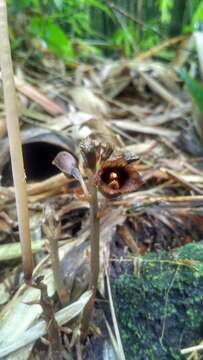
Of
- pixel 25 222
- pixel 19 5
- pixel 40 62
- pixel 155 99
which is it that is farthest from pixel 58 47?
pixel 25 222

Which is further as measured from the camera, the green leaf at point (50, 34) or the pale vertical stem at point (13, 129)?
the green leaf at point (50, 34)

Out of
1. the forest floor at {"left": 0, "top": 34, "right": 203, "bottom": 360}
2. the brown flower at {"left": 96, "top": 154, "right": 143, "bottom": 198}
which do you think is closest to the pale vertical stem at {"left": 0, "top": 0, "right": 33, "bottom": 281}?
the forest floor at {"left": 0, "top": 34, "right": 203, "bottom": 360}

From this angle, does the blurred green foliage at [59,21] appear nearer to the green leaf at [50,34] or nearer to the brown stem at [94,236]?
the green leaf at [50,34]

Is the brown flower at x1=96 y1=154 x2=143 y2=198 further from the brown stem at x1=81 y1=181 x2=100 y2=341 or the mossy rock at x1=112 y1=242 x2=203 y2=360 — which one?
the mossy rock at x1=112 y1=242 x2=203 y2=360

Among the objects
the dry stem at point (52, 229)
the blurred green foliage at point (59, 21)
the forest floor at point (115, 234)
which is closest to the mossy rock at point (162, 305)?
the forest floor at point (115, 234)

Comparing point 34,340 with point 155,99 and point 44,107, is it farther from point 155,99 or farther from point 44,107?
point 155,99

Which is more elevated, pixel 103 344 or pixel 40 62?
pixel 40 62
